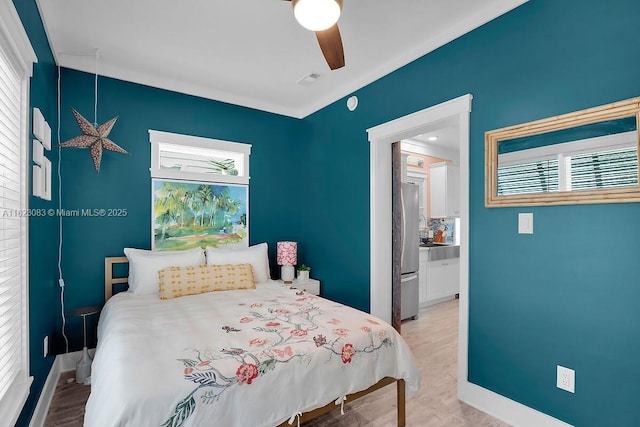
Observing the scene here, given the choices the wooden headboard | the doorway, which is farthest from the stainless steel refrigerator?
the wooden headboard

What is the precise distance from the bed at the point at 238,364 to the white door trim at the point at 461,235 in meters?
0.58

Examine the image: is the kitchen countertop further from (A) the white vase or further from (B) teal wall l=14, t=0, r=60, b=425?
(B) teal wall l=14, t=0, r=60, b=425

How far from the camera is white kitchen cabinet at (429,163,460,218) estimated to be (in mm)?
5977

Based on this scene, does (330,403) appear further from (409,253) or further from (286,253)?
(409,253)

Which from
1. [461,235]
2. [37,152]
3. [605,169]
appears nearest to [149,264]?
[37,152]

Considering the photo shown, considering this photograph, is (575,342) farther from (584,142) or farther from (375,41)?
(375,41)

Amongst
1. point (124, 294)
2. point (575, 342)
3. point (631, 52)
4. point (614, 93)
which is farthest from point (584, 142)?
point (124, 294)

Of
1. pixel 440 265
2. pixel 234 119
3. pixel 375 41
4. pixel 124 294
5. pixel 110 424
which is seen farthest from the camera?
pixel 440 265

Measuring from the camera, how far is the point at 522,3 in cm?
214

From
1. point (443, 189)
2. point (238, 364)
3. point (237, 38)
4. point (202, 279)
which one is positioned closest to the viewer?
point (238, 364)

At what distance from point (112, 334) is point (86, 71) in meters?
2.56

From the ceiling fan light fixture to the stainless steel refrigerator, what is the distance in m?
2.96

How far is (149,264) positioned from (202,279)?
Answer: 52 centimetres

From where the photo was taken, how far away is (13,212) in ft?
5.72
